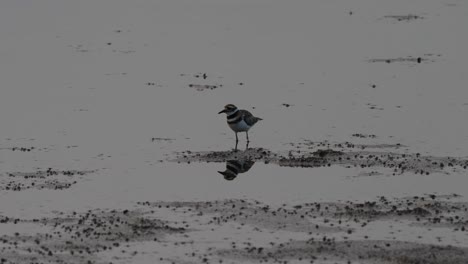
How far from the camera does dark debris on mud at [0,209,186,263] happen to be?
65.2 ft

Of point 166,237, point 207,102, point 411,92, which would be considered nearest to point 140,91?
point 207,102

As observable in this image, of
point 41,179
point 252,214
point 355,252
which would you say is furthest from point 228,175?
point 355,252

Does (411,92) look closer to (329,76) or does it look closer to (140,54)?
(329,76)

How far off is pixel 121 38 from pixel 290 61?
11125 millimetres

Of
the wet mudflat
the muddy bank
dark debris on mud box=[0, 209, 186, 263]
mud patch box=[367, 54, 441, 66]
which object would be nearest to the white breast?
the wet mudflat

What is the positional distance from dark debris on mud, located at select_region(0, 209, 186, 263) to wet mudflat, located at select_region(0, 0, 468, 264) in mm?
64

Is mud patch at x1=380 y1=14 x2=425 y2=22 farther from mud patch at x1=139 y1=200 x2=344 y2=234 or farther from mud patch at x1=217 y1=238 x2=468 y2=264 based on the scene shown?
mud patch at x1=217 y1=238 x2=468 y2=264

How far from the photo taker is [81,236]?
21156mm

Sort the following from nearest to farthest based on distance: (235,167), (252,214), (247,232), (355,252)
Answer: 1. (355,252)
2. (247,232)
3. (252,214)
4. (235,167)

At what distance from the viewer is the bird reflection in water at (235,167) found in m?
27.3

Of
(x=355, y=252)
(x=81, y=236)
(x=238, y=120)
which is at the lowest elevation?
(x=355, y=252)

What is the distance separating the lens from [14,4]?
2596 inches

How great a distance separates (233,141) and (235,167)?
349 cm

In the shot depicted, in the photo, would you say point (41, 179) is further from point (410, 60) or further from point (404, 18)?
point (404, 18)
